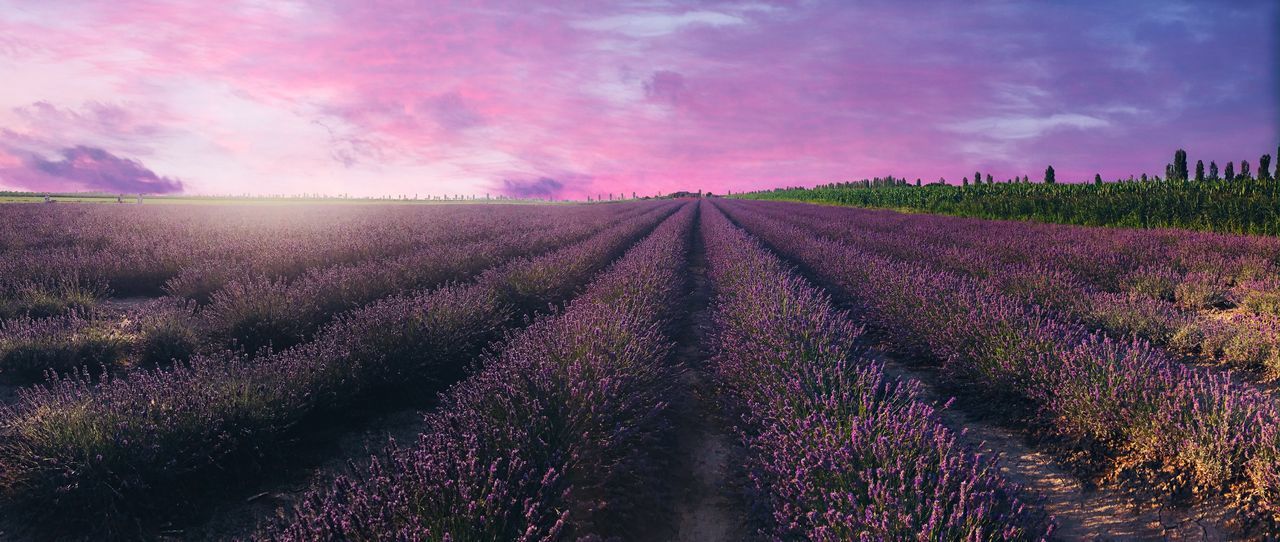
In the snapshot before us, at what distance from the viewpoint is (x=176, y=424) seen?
251 cm

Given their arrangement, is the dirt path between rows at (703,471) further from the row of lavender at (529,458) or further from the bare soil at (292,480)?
the bare soil at (292,480)

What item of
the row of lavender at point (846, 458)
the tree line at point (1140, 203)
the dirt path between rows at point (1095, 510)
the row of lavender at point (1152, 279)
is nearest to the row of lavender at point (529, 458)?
the row of lavender at point (846, 458)

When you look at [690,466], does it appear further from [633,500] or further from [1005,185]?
[1005,185]

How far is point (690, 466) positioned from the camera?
2.87 metres

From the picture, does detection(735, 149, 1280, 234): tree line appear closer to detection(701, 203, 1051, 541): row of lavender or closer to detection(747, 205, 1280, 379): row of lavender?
detection(747, 205, 1280, 379): row of lavender

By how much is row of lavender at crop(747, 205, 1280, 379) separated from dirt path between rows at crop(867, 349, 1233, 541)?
2.52m

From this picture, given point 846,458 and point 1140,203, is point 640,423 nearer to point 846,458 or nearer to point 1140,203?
point 846,458

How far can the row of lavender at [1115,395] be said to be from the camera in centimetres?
239

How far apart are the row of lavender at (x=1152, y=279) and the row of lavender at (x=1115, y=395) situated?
3.22 feet

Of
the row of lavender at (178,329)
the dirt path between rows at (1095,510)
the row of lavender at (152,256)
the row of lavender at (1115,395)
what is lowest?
the dirt path between rows at (1095,510)

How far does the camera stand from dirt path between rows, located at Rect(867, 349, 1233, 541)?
7.51 feet

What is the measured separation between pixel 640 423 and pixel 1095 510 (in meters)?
2.15

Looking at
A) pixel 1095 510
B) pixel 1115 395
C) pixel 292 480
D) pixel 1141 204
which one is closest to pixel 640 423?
pixel 292 480

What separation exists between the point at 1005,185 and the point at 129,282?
29.7 m
